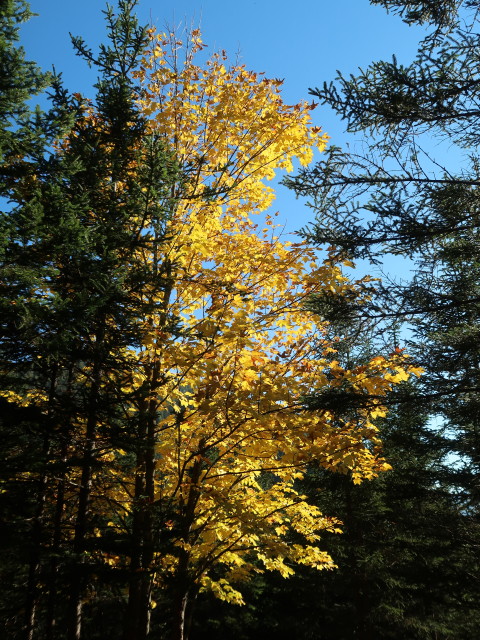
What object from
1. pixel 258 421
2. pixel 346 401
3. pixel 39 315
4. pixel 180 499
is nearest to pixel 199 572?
pixel 180 499

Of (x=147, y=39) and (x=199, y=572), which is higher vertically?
(x=147, y=39)

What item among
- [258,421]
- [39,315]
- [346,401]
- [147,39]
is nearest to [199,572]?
[258,421]

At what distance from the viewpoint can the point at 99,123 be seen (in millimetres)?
6539

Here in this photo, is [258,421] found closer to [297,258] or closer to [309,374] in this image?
[309,374]

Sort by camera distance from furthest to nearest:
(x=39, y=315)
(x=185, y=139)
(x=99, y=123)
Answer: (x=99, y=123)
(x=185, y=139)
(x=39, y=315)

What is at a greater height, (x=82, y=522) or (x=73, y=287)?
(x=73, y=287)

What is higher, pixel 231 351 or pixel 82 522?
pixel 231 351

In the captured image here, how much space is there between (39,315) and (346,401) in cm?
378

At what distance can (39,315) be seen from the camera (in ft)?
14.2

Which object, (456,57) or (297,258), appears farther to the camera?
(297,258)

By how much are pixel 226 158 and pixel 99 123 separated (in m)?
2.19

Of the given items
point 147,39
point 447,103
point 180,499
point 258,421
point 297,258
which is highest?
point 147,39

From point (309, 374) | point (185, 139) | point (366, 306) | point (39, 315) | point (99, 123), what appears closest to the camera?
point (39, 315)

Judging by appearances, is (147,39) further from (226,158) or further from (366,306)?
(366,306)
